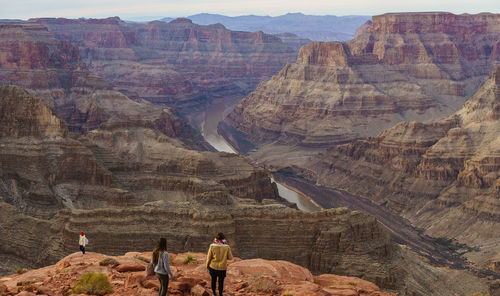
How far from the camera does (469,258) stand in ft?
292

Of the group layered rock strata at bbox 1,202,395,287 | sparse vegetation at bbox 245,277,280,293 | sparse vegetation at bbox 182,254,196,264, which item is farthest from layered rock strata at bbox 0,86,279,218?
sparse vegetation at bbox 245,277,280,293

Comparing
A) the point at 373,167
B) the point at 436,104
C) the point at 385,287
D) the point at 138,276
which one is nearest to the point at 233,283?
the point at 138,276

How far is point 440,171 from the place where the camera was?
386 ft

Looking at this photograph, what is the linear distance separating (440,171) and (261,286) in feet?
302

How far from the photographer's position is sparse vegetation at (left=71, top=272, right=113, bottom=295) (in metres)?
29.3

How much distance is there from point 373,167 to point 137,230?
81603 mm

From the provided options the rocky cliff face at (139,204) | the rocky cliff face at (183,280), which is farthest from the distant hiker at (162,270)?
the rocky cliff face at (139,204)

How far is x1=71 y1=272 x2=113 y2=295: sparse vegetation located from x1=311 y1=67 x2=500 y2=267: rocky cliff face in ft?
220

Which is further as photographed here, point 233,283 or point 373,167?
point 373,167

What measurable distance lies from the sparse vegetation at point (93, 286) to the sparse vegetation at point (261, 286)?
6725mm

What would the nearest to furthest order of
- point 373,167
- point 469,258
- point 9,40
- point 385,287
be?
point 385,287, point 469,258, point 373,167, point 9,40

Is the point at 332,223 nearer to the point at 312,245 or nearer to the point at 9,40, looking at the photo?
the point at 312,245

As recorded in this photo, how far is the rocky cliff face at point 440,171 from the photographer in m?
102

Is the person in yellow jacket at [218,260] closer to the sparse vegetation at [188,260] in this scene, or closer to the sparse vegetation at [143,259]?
the sparse vegetation at [143,259]
